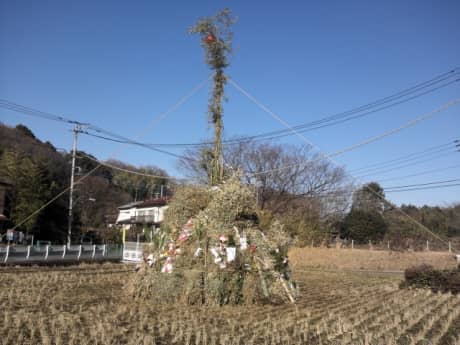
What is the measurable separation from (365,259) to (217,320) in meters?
22.9

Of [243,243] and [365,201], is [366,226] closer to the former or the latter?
[365,201]

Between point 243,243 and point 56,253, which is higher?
point 243,243

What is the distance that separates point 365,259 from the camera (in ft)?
96.6

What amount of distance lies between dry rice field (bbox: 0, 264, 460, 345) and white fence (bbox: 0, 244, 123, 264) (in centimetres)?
1022

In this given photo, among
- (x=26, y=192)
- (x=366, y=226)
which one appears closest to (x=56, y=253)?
(x=26, y=192)

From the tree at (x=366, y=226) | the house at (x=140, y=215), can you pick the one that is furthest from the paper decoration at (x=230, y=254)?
the house at (x=140, y=215)

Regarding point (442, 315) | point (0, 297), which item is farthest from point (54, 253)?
point (442, 315)

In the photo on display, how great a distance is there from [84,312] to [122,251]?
69.4 ft

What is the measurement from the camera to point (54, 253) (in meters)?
24.7

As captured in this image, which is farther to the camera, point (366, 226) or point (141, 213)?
point (141, 213)

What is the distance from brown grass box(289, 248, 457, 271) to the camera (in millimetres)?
27859

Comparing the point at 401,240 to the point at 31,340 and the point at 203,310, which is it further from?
the point at 31,340

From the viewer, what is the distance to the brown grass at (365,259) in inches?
1097

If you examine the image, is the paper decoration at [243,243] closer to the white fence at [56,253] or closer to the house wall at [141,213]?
the white fence at [56,253]
